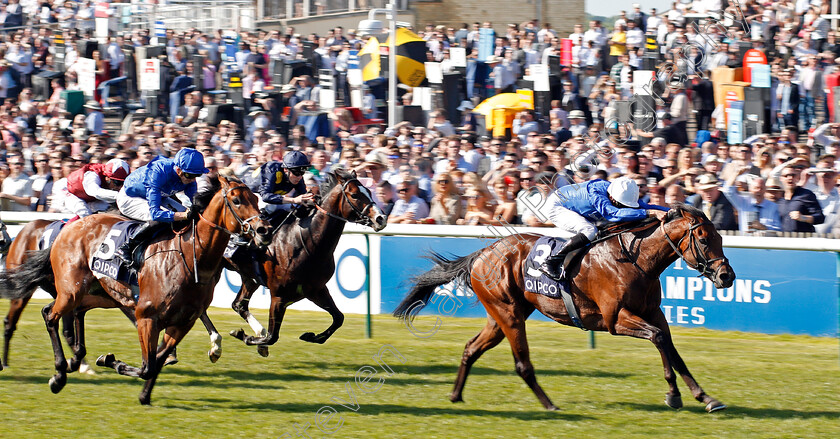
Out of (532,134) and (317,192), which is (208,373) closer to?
(317,192)

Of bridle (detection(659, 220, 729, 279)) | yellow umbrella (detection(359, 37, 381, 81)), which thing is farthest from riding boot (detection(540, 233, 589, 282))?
yellow umbrella (detection(359, 37, 381, 81))

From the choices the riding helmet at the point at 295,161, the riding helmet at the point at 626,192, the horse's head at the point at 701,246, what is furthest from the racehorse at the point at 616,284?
the riding helmet at the point at 295,161

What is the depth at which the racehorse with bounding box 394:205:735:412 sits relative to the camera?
6039mm

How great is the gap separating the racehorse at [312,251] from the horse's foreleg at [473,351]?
1450mm

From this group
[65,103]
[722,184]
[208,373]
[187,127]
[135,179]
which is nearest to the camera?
[135,179]

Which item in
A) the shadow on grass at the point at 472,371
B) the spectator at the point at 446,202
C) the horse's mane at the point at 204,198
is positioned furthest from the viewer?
the spectator at the point at 446,202

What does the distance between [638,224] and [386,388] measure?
1.95m

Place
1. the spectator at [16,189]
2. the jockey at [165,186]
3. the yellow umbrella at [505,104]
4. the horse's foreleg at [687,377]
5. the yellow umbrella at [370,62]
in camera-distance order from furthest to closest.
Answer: the yellow umbrella at [370,62], the yellow umbrella at [505,104], the spectator at [16,189], the jockey at [165,186], the horse's foreleg at [687,377]

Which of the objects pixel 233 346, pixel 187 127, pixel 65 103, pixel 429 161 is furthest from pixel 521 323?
pixel 65 103

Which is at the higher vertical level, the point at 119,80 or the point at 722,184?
the point at 119,80

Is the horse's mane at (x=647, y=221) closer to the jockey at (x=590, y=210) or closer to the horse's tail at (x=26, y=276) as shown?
the jockey at (x=590, y=210)

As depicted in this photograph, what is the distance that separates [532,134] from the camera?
11.1 meters

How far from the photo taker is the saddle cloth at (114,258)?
6.59 metres

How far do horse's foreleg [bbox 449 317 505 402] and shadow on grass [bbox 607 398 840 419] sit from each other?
0.81m
